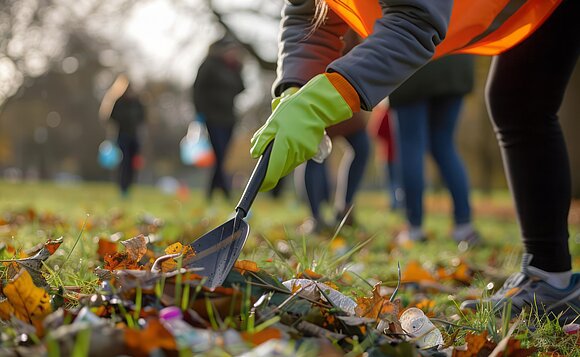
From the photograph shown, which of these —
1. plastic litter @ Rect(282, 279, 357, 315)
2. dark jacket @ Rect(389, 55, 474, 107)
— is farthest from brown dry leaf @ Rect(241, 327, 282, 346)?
dark jacket @ Rect(389, 55, 474, 107)

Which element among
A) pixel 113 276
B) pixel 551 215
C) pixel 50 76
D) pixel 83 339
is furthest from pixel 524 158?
pixel 50 76

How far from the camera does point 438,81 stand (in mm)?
4281

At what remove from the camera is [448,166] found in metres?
4.62

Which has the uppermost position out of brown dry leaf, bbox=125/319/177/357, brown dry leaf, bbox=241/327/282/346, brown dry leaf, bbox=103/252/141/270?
brown dry leaf, bbox=125/319/177/357

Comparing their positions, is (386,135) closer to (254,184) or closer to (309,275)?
(309,275)

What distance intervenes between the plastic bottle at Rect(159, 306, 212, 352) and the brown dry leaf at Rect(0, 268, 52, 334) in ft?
0.93

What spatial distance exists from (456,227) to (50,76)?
93.4 ft

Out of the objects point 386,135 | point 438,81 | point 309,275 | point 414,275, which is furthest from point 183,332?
point 386,135

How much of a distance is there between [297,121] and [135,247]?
0.52m

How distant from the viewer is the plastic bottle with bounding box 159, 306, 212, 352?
3.49 feet

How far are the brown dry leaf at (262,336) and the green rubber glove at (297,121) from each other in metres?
0.55

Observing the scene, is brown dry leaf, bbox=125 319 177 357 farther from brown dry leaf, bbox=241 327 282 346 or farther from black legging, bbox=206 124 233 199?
black legging, bbox=206 124 233 199

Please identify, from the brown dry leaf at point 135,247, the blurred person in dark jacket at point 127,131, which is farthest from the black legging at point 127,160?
the brown dry leaf at point 135,247

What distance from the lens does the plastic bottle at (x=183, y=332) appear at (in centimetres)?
106
